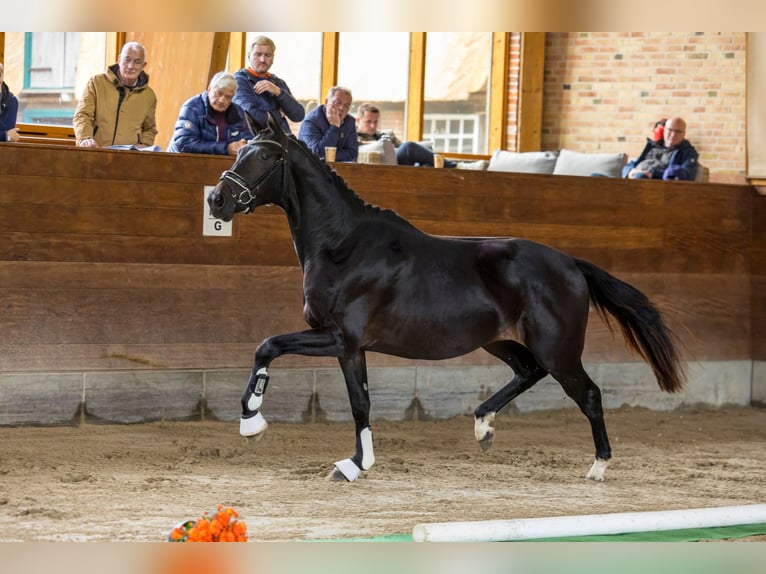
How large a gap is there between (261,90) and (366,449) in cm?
307

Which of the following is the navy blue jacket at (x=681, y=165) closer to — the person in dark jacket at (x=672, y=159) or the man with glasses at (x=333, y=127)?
the person in dark jacket at (x=672, y=159)

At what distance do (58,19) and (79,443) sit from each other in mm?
4759

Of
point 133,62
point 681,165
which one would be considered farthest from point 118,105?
point 681,165

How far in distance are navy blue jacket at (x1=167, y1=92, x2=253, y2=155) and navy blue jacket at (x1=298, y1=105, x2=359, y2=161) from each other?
58 cm

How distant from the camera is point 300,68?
1192 cm

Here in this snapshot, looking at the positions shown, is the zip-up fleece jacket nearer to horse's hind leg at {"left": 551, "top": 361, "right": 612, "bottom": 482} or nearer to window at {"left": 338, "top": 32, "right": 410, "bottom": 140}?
horse's hind leg at {"left": 551, "top": 361, "right": 612, "bottom": 482}

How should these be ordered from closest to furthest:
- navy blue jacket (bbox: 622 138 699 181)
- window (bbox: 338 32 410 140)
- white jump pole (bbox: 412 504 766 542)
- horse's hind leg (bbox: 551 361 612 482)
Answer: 1. white jump pole (bbox: 412 504 766 542)
2. horse's hind leg (bbox: 551 361 612 482)
3. navy blue jacket (bbox: 622 138 699 181)
4. window (bbox: 338 32 410 140)

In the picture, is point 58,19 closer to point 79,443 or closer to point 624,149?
point 79,443

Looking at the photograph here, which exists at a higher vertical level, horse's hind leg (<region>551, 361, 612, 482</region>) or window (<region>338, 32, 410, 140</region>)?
window (<region>338, 32, 410, 140</region>)

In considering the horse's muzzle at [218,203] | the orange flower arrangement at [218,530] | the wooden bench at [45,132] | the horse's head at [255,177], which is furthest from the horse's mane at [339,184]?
the wooden bench at [45,132]

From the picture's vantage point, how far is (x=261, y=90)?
6.55m

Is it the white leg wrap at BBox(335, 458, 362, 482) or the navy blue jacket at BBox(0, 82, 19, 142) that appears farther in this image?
the navy blue jacket at BBox(0, 82, 19, 142)

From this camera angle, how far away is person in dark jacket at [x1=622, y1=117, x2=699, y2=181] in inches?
344

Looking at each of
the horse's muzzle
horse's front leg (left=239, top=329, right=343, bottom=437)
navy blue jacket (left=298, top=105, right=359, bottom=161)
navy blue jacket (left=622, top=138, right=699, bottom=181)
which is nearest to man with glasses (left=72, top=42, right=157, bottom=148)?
navy blue jacket (left=298, top=105, right=359, bottom=161)
